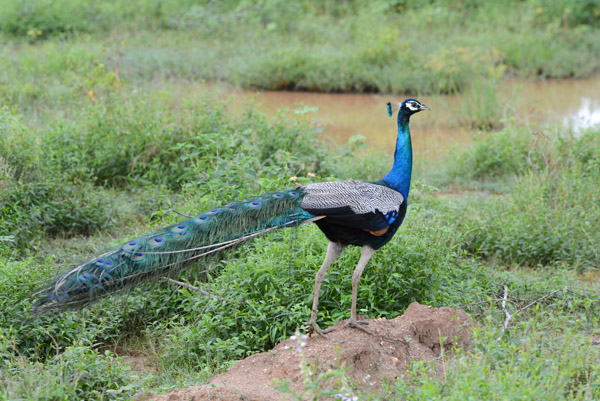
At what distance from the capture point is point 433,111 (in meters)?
11.1

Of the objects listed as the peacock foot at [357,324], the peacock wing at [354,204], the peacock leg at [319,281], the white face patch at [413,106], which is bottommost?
the peacock foot at [357,324]

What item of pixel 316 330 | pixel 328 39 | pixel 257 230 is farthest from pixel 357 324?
pixel 328 39

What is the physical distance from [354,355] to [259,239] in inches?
67.1

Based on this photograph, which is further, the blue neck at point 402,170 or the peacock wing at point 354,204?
the blue neck at point 402,170

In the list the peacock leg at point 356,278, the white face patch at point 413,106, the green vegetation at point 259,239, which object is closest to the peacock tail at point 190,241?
the green vegetation at point 259,239

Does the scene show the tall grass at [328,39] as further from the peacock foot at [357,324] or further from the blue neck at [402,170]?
the peacock foot at [357,324]

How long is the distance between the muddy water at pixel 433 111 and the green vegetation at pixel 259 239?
0.37m

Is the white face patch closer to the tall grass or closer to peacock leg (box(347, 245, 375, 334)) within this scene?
peacock leg (box(347, 245, 375, 334))

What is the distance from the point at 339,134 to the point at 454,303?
19.5 ft

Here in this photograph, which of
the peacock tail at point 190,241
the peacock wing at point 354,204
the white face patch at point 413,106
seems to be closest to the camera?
the peacock tail at point 190,241

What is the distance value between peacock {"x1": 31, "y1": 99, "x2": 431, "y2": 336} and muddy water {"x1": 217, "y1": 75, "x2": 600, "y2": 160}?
16.7ft

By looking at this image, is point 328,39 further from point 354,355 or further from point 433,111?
point 354,355

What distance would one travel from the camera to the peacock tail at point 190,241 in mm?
4059

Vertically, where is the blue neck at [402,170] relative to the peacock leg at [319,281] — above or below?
above
